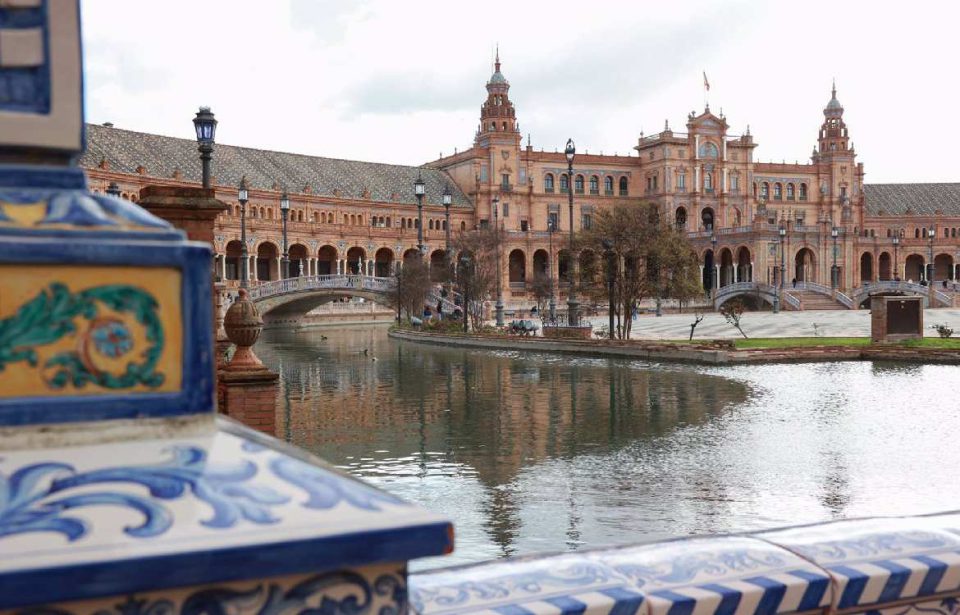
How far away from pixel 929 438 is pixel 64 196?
454 inches

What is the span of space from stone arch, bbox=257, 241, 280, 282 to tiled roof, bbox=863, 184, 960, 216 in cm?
6048

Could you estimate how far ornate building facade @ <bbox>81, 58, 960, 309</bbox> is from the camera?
63188mm

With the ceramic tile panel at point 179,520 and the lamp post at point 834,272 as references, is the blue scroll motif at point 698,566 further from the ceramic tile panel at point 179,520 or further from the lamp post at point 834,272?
the lamp post at point 834,272

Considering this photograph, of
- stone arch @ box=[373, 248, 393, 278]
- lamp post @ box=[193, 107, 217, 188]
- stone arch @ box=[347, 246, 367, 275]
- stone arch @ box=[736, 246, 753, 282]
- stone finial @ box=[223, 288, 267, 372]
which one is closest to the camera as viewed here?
stone finial @ box=[223, 288, 267, 372]

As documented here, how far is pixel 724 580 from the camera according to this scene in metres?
1.70

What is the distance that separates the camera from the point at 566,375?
768 inches

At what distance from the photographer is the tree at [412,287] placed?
44281mm

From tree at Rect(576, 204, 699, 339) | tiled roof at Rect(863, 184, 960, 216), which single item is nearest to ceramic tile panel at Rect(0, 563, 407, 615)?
tree at Rect(576, 204, 699, 339)

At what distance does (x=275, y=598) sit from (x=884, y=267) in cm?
9161

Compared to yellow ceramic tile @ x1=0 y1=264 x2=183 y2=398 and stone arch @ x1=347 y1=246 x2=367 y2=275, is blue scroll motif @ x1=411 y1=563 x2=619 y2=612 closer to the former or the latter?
yellow ceramic tile @ x1=0 y1=264 x2=183 y2=398

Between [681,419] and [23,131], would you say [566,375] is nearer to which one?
[681,419]

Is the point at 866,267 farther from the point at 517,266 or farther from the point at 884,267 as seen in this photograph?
the point at 517,266

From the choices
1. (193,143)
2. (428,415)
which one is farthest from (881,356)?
(193,143)

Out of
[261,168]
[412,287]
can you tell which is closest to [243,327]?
[412,287]
